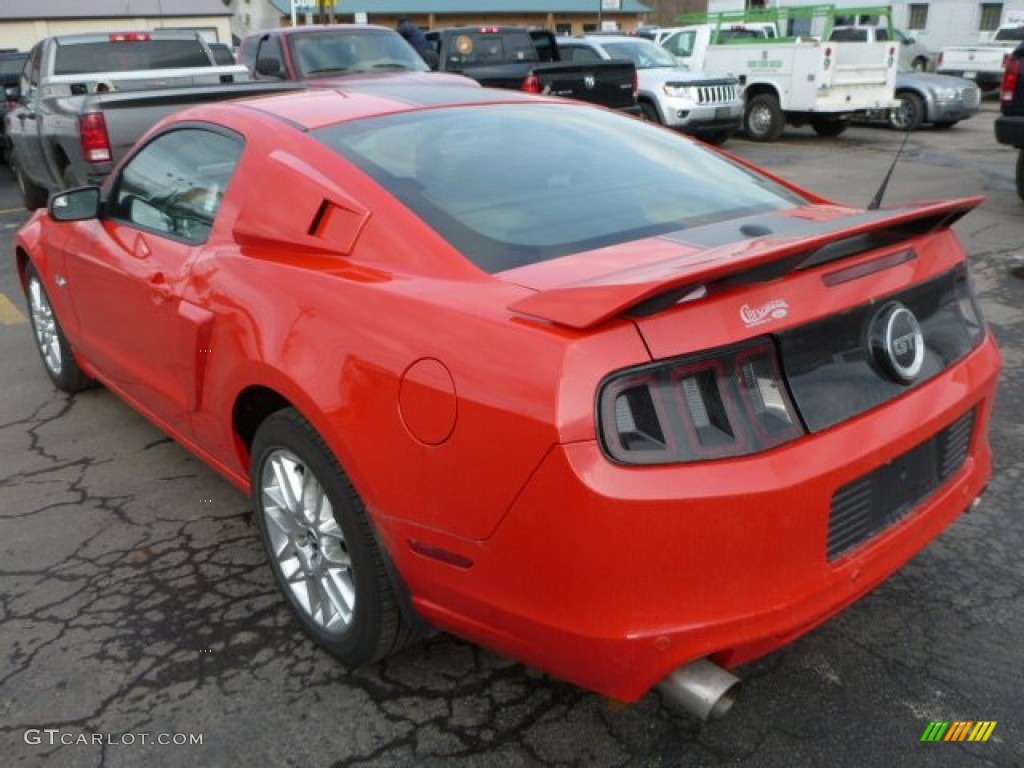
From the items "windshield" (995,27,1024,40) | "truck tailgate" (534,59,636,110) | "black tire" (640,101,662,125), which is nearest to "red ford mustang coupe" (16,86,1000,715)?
"truck tailgate" (534,59,636,110)

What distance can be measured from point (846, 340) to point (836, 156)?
41.1 ft

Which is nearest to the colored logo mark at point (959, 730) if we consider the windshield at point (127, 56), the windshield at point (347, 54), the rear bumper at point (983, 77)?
the windshield at point (347, 54)

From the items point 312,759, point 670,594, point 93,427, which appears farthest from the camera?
point 93,427

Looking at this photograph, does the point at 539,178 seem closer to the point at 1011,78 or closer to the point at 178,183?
the point at 178,183

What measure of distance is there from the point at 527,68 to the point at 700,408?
1159 cm

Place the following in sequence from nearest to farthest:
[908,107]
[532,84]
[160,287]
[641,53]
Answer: [160,287]
[532,84]
[641,53]
[908,107]

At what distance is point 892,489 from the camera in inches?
87.1

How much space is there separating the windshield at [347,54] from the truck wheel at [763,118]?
23.3 feet

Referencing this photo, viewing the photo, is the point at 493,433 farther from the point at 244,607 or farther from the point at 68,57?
the point at 68,57

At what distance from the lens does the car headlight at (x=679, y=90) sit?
13.7 m

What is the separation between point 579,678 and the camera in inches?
79.6

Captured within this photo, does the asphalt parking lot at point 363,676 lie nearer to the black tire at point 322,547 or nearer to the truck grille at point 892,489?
the black tire at point 322,547

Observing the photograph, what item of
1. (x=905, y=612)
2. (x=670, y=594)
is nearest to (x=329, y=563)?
(x=670, y=594)

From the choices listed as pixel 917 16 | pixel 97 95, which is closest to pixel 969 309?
pixel 97 95
